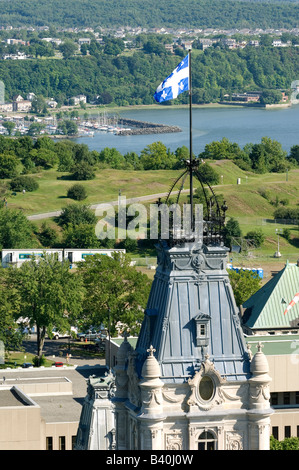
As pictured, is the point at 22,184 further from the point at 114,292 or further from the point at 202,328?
the point at 202,328

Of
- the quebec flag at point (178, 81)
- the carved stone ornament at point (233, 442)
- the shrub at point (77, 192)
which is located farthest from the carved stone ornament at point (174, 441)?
the shrub at point (77, 192)

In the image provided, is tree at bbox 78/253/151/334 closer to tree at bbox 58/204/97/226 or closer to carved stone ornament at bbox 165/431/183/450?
tree at bbox 58/204/97/226

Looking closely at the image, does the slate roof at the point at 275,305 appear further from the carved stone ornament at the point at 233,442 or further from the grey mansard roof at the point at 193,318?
the carved stone ornament at the point at 233,442

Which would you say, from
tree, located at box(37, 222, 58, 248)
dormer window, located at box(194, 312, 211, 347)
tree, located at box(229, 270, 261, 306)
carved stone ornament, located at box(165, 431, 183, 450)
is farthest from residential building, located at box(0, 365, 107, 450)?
tree, located at box(37, 222, 58, 248)

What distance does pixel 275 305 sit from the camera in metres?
103

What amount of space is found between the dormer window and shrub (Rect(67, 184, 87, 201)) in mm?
158186

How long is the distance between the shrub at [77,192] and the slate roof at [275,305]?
291 ft

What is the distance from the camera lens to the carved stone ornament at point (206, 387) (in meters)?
34.8

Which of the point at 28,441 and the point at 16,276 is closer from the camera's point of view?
the point at 28,441

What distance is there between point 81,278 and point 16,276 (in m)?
5.40

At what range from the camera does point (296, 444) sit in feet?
239

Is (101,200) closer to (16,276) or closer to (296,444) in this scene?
(16,276)

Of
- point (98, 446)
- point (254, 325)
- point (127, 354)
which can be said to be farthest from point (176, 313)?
point (254, 325)

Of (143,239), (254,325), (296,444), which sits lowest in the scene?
(296,444)
